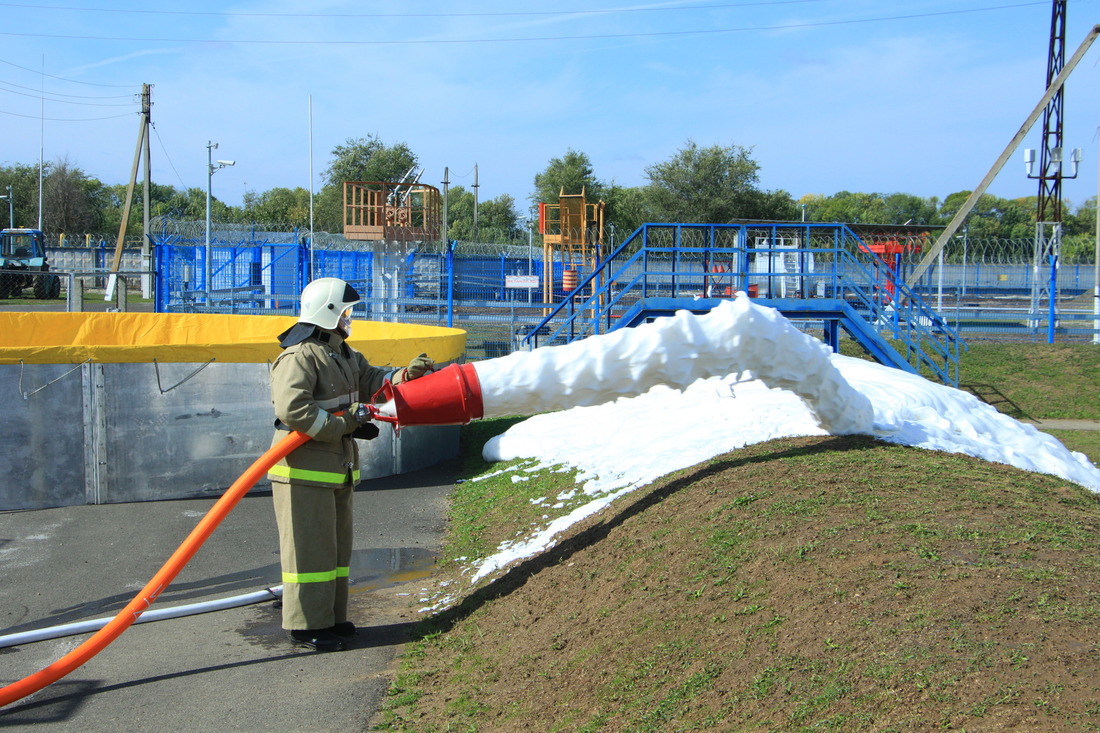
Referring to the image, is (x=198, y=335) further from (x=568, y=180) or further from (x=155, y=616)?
(x=568, y=180)

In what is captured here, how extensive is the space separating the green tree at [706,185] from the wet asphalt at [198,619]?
1480 inches

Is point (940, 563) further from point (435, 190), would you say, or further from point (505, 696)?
point (435, 190)

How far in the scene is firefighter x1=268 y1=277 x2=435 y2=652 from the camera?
4633mm

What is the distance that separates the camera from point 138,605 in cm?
456

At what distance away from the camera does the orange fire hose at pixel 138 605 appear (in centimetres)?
420

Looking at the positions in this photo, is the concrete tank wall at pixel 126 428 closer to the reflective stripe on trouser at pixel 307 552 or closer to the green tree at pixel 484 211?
the reflective stripe on trouser at pixel 307 552

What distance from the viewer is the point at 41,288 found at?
3366cm

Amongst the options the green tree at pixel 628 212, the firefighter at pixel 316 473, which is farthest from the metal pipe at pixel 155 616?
the green tree at pixel 628 212

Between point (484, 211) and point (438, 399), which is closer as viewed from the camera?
point (438, 399)

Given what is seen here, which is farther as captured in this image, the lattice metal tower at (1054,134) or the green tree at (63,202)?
the green tree at (63,202)

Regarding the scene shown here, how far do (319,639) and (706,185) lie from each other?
41.5m

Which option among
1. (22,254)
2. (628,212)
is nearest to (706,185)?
(628,212)

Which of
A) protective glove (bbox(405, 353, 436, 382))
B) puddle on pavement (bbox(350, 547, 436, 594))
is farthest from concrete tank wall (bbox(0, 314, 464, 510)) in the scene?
protective glove (bbox(405, 353, 436, 382))

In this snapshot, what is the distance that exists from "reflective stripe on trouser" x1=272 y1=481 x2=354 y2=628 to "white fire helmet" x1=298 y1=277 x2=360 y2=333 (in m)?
0.87
